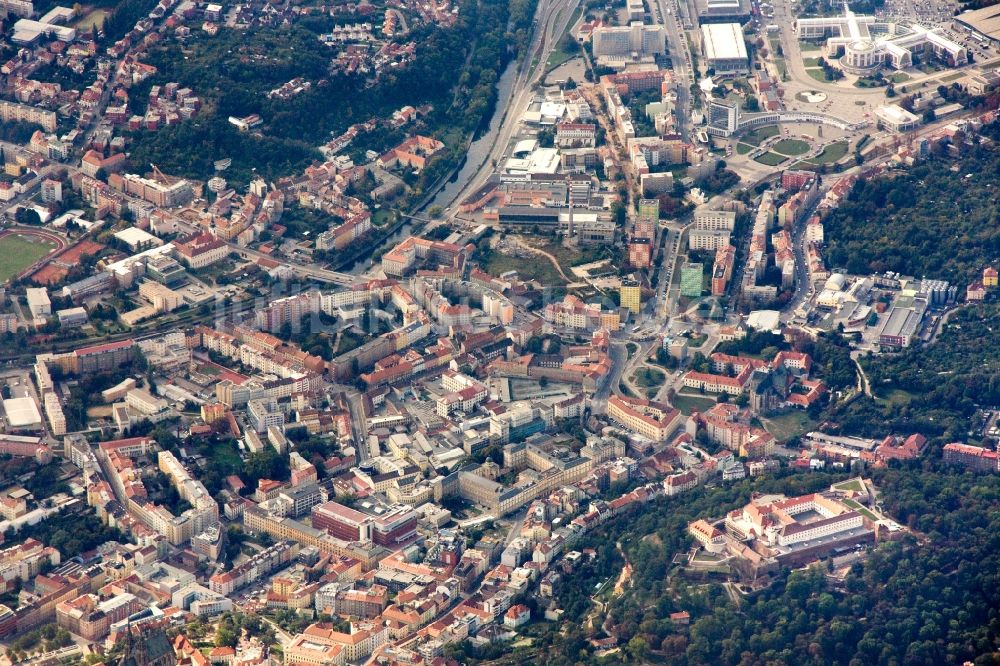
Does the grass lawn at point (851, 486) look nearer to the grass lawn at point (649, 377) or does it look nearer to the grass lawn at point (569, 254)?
the grass lawn at point (649, 377)

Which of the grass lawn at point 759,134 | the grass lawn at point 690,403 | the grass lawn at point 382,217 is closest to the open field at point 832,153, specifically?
the grass lawn at point 759,134

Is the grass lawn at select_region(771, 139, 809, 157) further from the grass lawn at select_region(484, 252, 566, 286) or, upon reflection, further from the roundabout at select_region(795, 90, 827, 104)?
the grass lawn at select_region(484, 252, 566, 286)

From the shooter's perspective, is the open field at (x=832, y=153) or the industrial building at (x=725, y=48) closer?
the open field at (x=832, y=153)

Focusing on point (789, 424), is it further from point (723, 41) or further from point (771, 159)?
point (723, 41)

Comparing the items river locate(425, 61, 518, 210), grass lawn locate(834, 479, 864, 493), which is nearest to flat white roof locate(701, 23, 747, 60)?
river locate(425, 61, 518, 210)

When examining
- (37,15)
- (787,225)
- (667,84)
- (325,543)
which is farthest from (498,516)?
(37,15)

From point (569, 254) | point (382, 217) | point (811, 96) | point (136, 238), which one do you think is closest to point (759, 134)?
point (811, 96)

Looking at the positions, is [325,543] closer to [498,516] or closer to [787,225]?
[498,516]
